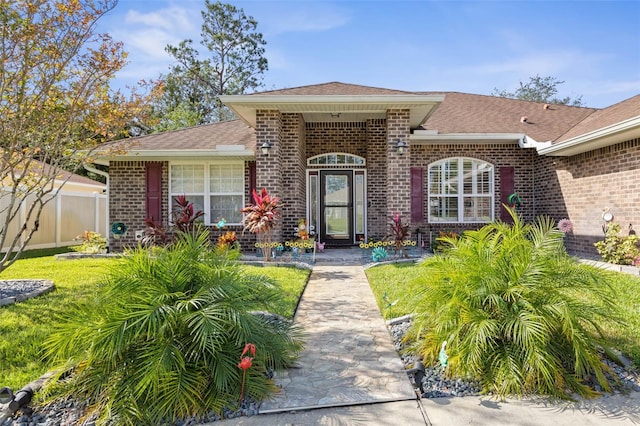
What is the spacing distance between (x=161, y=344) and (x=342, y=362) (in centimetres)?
155

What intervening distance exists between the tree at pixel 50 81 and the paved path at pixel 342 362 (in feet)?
13.7

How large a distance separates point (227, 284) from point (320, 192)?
8230 millimetres

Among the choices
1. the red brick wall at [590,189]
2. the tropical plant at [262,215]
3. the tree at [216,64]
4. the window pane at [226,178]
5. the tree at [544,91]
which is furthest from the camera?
the tree at [544,91]

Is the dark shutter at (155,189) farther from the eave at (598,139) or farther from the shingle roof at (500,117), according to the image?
the eave at (598,139)

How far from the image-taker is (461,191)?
1073 cm

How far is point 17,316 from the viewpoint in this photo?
4621 millimetres

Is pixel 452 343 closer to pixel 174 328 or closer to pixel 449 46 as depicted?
pixel 174 328

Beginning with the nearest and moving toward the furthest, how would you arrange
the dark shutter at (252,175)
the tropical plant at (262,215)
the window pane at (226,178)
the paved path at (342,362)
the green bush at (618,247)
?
the paved path at (342,362), the green bush at (618,247), the tropical plant at (262,215), the dark shutter at (252,175), the window pane at (226,178)

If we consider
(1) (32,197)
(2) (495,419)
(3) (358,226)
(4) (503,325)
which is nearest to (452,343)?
(4) (503,325)

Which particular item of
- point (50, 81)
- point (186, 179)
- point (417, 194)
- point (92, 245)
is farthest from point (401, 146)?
point (92, 245)

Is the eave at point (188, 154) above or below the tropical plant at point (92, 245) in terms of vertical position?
above

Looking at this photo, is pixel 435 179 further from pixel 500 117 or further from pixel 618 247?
pixel 618 247

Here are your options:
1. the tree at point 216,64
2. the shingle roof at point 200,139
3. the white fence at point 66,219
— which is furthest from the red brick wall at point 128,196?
the tree at point 216,64

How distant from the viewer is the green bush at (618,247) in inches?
288
